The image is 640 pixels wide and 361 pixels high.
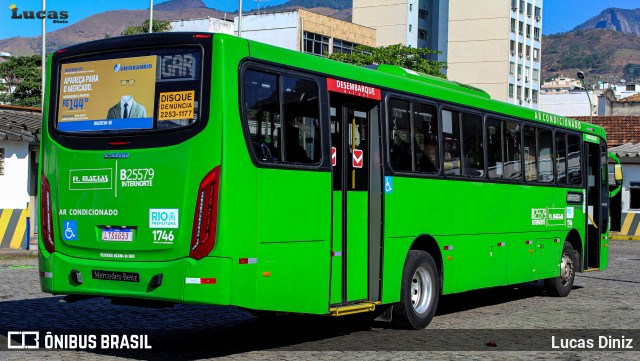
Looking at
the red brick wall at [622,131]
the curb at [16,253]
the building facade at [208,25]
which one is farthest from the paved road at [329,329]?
the building facade at [208,25]

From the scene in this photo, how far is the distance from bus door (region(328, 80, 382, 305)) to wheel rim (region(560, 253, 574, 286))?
724 centimetres

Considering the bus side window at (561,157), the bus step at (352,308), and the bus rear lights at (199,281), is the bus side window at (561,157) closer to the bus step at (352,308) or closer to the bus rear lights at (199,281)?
the bus step at (352,308)

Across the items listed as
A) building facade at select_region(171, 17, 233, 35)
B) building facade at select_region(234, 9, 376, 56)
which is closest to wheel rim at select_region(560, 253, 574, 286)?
building facade at select_region(234, 9, 376, 56)

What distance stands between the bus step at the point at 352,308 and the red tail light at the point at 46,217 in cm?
315

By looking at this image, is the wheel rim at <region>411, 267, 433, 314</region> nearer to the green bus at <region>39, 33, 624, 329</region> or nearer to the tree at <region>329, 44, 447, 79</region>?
the green bus at <region>39, 33, 624, 329</region>

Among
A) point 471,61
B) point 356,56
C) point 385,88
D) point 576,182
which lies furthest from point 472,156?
point 471,61

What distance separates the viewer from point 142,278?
9719mm

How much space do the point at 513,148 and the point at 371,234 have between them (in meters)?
4.90

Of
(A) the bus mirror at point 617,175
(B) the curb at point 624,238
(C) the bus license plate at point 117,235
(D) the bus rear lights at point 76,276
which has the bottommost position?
(B) the curb at point 624,238

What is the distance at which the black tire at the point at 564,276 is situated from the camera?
17.9 meters

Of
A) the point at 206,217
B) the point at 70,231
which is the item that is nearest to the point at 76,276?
the point at 70,231

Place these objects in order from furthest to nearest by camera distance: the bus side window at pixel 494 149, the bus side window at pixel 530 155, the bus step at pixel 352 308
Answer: the bus side window at pixel 530 155 < the bus side window at pixel 494 149 < the bus step at pixel 352 308

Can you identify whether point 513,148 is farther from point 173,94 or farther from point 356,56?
point 356,56

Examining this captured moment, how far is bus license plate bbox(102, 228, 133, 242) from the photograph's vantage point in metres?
9.89
